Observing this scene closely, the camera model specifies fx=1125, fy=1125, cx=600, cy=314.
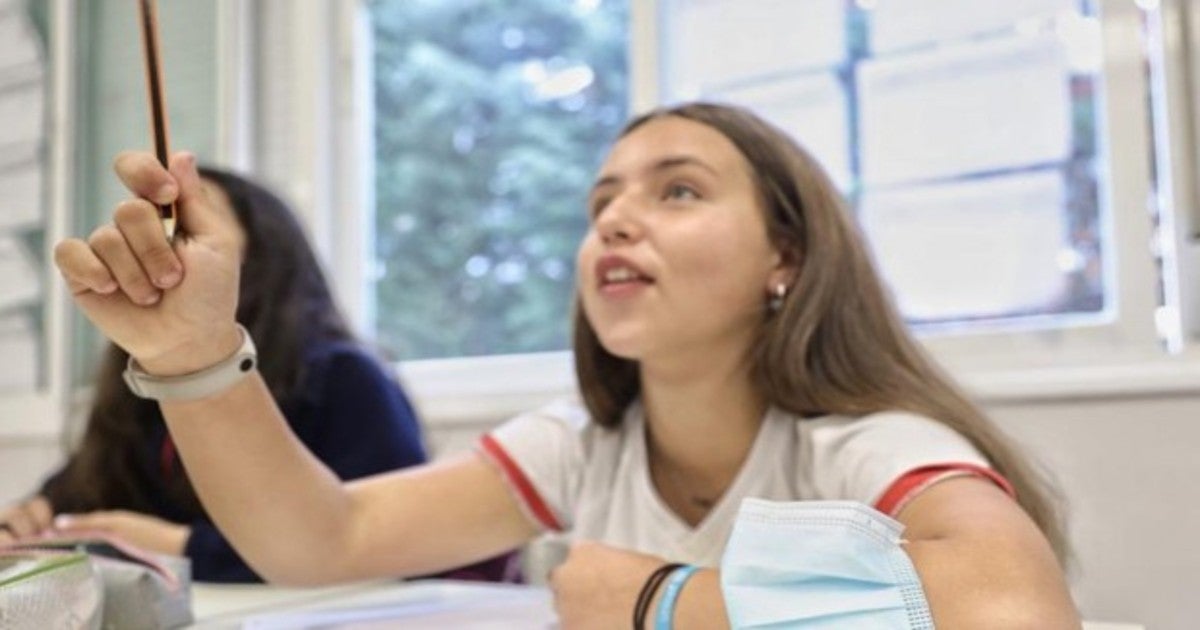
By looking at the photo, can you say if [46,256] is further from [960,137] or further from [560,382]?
[960,137]

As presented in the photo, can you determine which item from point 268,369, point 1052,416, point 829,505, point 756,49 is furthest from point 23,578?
point 756,49

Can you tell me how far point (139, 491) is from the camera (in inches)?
57.8

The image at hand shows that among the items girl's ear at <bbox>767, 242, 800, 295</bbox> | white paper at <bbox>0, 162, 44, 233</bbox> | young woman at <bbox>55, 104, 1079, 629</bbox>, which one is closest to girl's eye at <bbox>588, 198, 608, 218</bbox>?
young woman at <bbox>55, 104, 1079, 629</bbox>

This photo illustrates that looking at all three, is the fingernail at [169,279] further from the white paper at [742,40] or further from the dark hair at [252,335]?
the white paper at [742,40]

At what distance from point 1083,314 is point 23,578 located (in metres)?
1.21

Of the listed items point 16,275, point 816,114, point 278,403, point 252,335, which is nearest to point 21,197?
point 16,275

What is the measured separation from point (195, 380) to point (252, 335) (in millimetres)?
636

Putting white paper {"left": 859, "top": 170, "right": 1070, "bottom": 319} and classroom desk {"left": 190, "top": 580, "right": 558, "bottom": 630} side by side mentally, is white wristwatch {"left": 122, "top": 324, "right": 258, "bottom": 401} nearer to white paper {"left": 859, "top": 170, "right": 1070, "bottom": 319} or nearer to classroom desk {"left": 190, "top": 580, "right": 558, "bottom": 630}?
classroom desk {"left": 190, "top": 580, "right": 558, "bottom": 630}

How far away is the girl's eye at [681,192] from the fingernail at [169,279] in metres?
0.50

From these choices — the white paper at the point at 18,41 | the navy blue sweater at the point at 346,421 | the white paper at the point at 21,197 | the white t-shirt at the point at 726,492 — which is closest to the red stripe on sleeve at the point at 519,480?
the white t-shirt at the point at 726,492

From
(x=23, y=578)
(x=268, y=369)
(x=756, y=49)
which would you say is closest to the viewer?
(x=23, y=578)

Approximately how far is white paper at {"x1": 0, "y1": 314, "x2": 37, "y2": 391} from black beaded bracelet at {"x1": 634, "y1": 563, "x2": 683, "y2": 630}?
1.80 m

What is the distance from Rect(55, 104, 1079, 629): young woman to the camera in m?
0.68

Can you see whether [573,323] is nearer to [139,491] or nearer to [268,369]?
[268,369]
